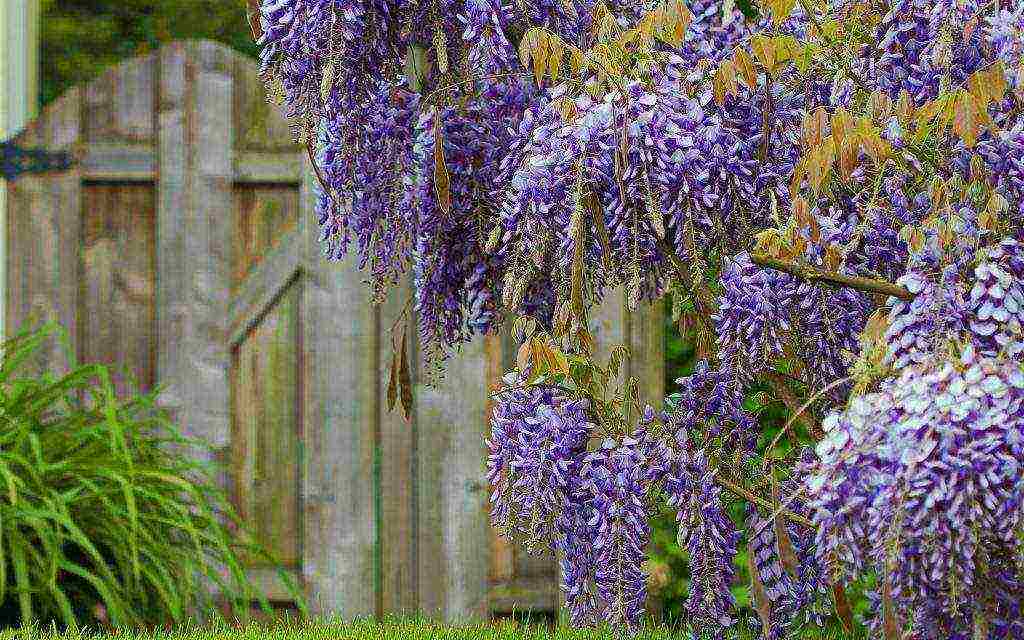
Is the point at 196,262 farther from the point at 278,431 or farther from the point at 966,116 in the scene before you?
the point at 966,116

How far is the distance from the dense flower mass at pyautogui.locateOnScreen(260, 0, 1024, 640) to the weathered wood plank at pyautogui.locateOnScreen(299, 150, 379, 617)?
109cm

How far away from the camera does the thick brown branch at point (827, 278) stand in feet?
6.81

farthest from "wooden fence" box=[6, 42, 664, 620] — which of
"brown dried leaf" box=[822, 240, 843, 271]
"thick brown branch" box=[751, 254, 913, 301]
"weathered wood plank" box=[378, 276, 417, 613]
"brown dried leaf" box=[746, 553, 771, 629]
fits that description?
"thick brown branch" box=[751, 254, 913, 301]

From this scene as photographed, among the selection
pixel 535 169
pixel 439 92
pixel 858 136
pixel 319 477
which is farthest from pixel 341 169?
pixel 319 477

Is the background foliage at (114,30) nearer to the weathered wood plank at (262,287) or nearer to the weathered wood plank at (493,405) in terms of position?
the weathered wood plank at (262,287)

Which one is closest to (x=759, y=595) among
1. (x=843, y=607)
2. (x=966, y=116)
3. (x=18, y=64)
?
(x=843, y=607)

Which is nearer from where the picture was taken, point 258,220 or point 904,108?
point 904,108

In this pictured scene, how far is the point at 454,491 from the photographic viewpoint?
384cm

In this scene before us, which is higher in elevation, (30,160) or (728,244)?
(30,160)

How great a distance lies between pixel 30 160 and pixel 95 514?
1.10 m

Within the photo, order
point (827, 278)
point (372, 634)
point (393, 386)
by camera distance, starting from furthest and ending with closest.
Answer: point (372, 634)
point (393, 386)
point (827, 278)

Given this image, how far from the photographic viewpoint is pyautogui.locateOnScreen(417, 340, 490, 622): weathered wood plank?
3832 mm

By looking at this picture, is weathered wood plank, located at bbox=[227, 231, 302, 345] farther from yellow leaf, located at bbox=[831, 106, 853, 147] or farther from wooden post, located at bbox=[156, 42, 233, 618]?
yellow leaf, located at bbox=[831, 106, 853, 147]

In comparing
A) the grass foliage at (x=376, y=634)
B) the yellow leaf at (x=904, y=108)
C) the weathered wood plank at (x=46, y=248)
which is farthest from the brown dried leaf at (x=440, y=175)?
the weathered wood plank at (x=46, y=248)
